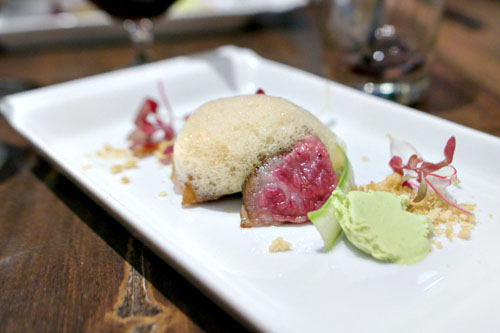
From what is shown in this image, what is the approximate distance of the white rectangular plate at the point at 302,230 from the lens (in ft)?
2.61

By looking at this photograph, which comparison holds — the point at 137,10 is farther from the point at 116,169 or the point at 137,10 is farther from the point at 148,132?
the point at 116,169

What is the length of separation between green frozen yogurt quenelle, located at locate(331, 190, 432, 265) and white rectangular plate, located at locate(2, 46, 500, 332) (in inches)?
1.2

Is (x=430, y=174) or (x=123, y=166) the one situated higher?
(x=430, y=174)

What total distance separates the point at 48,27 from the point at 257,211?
8.29 ft

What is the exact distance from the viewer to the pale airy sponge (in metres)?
1.18

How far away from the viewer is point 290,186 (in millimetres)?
1146

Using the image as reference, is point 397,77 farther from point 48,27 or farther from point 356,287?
point 48,27

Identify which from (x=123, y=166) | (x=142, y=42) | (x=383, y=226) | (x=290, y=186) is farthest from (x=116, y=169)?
(x=142, y=42)

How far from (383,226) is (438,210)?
19cm

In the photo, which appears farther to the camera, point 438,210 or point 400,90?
point 400,90

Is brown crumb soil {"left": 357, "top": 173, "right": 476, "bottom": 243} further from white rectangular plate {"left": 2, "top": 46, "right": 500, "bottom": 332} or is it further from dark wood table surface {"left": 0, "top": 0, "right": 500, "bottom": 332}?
dark wood table surface {"left": 0, "top": 0, "right": 500, "bottom": 332}

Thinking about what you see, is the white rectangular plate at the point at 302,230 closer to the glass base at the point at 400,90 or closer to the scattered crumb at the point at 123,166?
the scattered crumb at the point at 123,166

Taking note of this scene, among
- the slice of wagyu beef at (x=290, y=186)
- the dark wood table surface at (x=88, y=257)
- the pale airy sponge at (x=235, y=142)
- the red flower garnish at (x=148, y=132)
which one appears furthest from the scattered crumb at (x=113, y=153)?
the slice of wagyu beef at (x=290, y=186)

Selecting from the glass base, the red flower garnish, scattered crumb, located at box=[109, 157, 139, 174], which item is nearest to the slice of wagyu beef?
scattered crumb, located at box=[109, 157, 139, 174]
